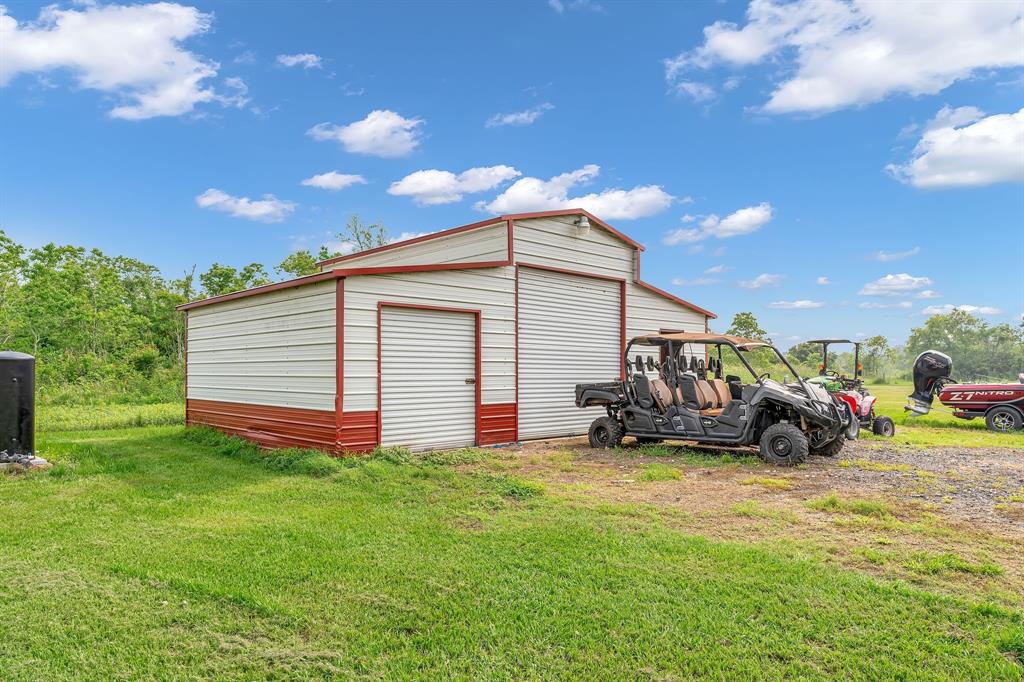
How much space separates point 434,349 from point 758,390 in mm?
4772

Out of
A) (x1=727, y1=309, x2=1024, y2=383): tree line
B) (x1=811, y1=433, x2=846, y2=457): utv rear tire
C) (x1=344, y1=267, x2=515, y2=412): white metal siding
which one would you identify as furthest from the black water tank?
(x1=727, y1=309, x2=1024, y2=383): tree line

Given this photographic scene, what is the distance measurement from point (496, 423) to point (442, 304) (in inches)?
88.6

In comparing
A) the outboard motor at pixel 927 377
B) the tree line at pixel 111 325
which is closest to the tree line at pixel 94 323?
the tree line at pixel 111 325

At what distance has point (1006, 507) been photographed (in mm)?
5926

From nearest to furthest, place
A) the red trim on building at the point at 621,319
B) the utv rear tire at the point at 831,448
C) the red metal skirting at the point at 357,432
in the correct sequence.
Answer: the red metal skirting at the point at 357,432 → the utv rear tire at the point at 831,448 → the red trim on building at the point at 621,319

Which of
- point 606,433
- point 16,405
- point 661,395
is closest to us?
point 16,405

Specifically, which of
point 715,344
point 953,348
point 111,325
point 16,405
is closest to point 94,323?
point 111,325

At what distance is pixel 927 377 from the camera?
14.2 meters

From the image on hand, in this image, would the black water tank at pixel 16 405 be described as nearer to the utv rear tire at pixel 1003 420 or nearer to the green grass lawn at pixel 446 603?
the green grass lawn at pixel 446 603

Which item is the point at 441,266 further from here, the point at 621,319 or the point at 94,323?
the point at 94,323

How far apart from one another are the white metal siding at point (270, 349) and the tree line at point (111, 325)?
22.9 ft

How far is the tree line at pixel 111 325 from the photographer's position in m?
19.6

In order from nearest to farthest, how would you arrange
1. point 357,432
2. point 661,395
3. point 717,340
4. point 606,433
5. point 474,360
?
point 357,432 → point 717,340 → point 661,395 → point 606,433 → point 474,360

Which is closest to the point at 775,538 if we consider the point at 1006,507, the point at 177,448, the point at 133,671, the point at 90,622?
the point at 1006,507
